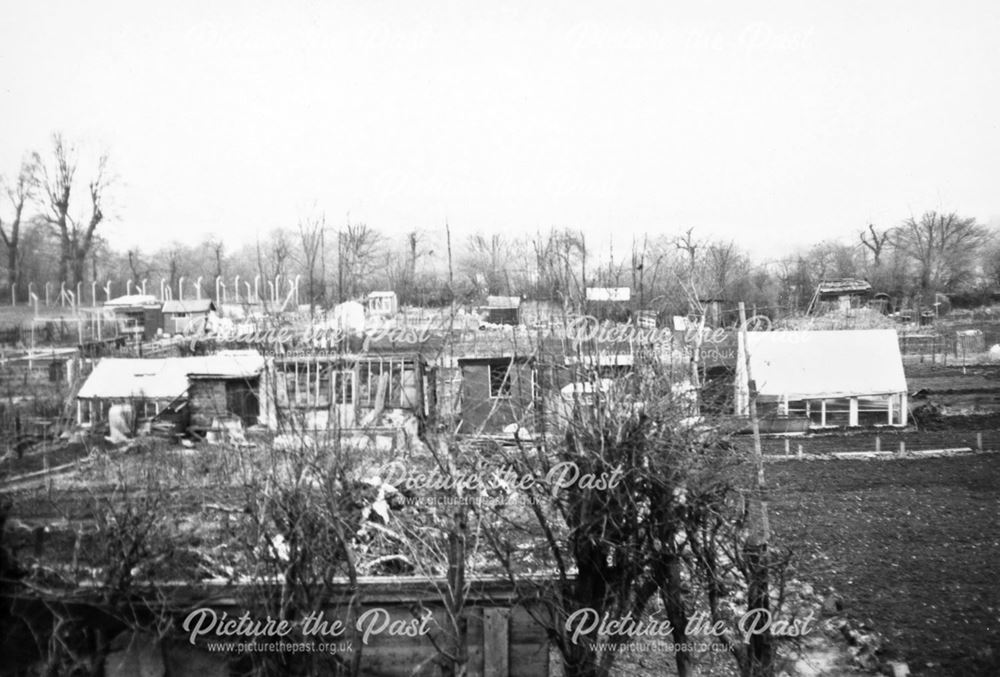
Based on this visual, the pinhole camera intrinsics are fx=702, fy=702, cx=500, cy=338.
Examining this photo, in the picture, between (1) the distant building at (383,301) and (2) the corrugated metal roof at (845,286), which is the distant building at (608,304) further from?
(2) the corrugated metal roof at (845,286)

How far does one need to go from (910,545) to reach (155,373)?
1424 centimetres

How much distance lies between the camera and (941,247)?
52.5ft

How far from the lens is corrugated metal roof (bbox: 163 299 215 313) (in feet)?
81.2

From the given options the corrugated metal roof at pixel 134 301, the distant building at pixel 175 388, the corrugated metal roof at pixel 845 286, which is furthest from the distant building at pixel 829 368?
the corrugated metal roof at pixel 134 301

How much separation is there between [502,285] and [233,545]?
15.3 feet

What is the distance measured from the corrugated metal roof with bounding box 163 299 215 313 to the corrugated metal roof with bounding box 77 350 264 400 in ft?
31.0

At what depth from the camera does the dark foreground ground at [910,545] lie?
594 centimetres

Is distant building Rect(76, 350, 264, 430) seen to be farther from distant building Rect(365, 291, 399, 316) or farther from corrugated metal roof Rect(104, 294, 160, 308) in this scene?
corrugated metal roof Rect(104, 294, 160, 308)

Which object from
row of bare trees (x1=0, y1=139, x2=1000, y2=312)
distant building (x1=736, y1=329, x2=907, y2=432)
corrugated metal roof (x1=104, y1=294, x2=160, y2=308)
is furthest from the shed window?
corrugated metal roof (x1=104, y1=294, x2=160, y2=308)

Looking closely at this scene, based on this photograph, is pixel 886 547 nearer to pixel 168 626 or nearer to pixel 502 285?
pixel 502 285

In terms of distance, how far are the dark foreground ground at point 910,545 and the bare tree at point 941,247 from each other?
4.69 metres

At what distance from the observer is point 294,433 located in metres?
3.77

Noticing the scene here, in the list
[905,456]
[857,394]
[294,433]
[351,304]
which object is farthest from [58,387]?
[857,394]

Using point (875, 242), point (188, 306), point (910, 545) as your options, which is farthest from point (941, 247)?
point (188, 306)
